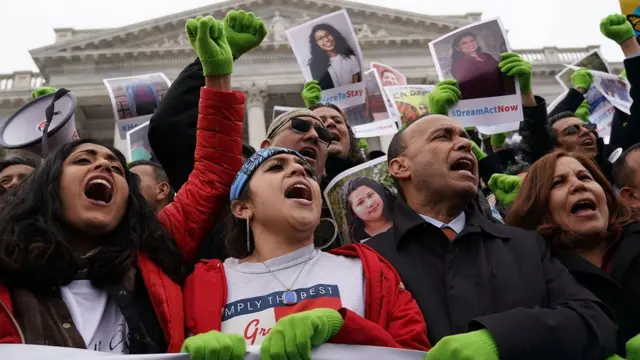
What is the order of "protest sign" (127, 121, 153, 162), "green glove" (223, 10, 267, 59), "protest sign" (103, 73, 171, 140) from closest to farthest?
"green glove" (223, 10, 267, 59) < "protest sign" (127, 121, 153, 162) < "protest sign" (103, 73, 171, 140)

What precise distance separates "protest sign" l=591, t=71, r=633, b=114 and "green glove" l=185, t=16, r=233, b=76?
561 cm

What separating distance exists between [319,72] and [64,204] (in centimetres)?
437

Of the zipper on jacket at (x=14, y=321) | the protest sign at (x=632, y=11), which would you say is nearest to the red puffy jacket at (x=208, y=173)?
the zipper on jacket at (x=14, y=321)

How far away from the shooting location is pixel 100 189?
115 inches

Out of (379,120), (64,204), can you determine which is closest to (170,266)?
(64,204)

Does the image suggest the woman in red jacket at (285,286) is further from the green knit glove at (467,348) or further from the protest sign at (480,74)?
the protest sign at (480,74)

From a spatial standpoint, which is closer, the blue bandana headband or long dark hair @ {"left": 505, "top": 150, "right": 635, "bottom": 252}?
the blue bandana headband

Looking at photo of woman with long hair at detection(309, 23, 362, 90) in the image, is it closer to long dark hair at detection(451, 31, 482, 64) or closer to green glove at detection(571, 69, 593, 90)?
long dark hair at detection(451, 31, 482, 64)

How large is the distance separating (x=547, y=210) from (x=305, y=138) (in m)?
1.64

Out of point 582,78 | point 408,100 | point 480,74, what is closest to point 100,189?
point 480,74

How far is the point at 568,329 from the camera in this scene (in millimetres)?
2199

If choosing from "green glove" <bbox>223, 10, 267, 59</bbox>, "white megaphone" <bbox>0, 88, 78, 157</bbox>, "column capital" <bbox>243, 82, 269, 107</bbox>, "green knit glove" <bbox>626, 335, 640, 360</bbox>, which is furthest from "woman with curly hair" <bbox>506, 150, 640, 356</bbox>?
"column capital" <bbox>243, 82, 269, 107</bbox>

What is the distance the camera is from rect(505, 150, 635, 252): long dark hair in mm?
3211

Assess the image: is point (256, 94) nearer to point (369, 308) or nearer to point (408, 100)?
point (408, 100)
